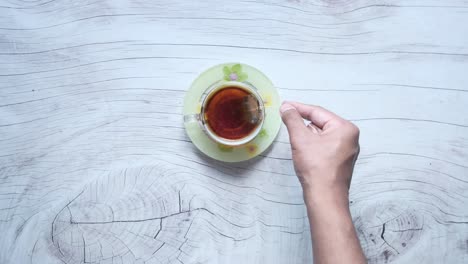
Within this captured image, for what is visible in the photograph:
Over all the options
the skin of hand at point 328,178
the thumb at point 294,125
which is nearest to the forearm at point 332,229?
the skin of hand at point 328,178

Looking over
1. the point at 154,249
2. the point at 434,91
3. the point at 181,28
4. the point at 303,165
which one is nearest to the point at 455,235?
the point at 434,91

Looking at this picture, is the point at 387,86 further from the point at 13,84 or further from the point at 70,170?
the point at 13,84

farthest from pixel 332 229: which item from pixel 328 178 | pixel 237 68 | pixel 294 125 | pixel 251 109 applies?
pixel 237 68

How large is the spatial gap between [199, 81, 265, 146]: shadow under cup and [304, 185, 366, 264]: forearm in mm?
203

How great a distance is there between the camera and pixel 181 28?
100 centimetres

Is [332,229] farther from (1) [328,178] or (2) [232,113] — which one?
(2) [232,113]

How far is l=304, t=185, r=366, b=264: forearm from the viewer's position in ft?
2.53

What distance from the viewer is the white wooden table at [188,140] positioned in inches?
39.0

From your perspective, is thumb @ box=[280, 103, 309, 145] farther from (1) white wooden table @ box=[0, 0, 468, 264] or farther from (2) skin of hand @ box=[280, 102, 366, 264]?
(1) white wooden table @ box=[0, 0, 468, 264]

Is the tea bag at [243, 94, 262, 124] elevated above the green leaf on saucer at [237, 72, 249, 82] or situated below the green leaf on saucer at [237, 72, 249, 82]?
below

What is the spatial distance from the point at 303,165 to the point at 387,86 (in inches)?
14.0

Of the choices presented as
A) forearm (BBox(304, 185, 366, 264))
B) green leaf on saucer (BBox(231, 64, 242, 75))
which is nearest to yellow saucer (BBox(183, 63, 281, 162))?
green leaf on saucer (BBox(231, 64, 242, 75))

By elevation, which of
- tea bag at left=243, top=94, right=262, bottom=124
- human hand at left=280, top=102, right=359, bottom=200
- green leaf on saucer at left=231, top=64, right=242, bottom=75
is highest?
green leaf on saucer at left=231, top=64, right=242, bottom=75

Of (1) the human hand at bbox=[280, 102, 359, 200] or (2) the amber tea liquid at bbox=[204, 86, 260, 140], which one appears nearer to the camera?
(1) the human hand at bbox=[280, 102, 359, 200]
